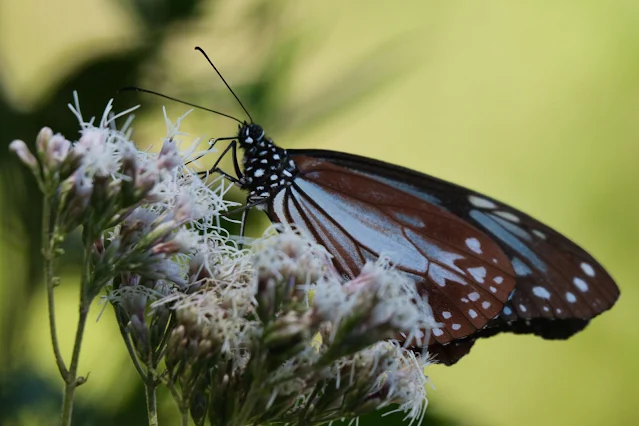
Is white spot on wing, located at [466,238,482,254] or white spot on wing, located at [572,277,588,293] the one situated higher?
white spot on wing, located at [466,238,482,254]

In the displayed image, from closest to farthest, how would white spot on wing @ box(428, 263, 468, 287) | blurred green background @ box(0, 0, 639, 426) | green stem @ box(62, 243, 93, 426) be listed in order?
green stem @ box(62, 243, 93, 426) → blurred green background @ box(0, 0, 639, 426) → white spot on wing @ box(428, 263, 468, 287)

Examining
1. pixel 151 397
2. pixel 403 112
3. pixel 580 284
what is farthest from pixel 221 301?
pixel 403 112

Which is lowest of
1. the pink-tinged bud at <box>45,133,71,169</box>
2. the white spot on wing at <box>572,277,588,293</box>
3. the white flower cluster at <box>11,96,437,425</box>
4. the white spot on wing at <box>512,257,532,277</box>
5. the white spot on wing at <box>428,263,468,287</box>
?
the white flower cluster at <box>11,96,437,425</box>

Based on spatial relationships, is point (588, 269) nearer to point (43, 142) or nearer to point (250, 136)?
point (250, 136)

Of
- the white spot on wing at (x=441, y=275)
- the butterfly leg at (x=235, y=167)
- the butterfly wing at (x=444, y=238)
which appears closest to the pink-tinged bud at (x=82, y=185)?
the butterfly leg at (x=235, y=167)

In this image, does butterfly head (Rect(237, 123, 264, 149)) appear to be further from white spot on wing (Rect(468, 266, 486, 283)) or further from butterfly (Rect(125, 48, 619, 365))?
white spot on wing (Rect(468, 266, 486, 283))

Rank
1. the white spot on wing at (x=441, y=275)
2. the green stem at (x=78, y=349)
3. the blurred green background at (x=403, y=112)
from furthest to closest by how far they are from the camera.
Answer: the white spot on wing at (x=441, y=275) < the blurred green background at (x=403, y=112) < the green stem at (x=78, y=349)

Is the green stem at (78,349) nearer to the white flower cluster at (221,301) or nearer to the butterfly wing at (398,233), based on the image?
the white flower cluster at (221,301)

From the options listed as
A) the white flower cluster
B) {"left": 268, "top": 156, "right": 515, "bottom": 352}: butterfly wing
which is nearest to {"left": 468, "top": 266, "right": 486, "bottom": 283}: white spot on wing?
{"left": 268, "top": 156, "right": 515, "bottom": 352}: butterfly wing

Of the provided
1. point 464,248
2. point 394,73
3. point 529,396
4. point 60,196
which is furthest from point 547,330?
point 529,396
